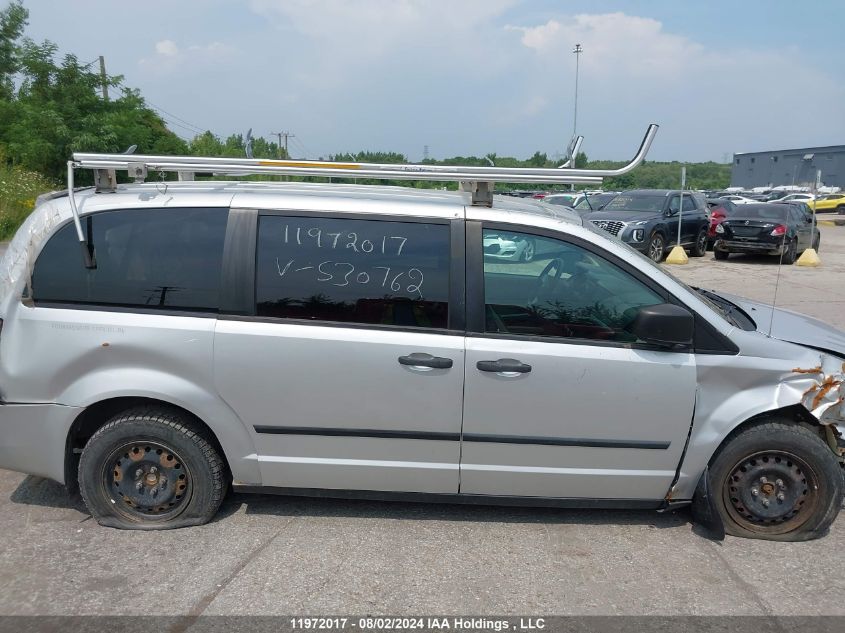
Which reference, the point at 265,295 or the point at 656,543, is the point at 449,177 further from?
the point at 656,543

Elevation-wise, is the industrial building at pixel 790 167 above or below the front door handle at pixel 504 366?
above

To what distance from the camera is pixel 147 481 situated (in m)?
3.65

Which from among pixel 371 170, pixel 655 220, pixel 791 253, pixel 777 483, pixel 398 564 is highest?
pixel 371 170

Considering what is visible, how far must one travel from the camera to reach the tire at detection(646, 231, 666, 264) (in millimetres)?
15631

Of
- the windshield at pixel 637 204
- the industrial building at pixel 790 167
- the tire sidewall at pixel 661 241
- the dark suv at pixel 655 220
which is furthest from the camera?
the industrial building at pixel 790 167

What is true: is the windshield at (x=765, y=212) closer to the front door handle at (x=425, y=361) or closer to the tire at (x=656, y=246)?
the tire at (x=656, y=246)

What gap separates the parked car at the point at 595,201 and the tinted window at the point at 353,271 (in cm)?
1436

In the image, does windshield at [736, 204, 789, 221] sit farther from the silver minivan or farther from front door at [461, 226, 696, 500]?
front door at [461, 226, 696, 500]

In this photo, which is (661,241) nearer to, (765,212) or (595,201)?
(595,201)

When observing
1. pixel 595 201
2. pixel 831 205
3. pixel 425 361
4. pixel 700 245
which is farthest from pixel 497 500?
pixel 831 205

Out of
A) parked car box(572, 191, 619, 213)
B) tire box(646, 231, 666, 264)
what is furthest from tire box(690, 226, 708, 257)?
parked car box(572, 191, 619, 213)

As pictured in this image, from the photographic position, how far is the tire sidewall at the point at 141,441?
11.6ft

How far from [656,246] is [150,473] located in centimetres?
1430

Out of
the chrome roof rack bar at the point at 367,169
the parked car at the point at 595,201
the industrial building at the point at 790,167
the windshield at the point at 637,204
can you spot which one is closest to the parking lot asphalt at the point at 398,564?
the chrome roof rack bar at the point at 367,169
